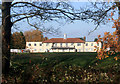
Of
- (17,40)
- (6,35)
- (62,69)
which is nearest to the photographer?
(6,35)

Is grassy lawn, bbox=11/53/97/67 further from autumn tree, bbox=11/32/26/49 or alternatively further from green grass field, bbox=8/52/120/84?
autumn tree, bbox=11/32/26/49

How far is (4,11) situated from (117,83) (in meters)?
7.82

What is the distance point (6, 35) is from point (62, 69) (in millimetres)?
3959

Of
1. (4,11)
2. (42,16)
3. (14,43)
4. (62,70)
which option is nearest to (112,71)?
(62,70)

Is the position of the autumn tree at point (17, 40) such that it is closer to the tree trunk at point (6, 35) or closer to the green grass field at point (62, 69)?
the tree trunk at point (6, 35)

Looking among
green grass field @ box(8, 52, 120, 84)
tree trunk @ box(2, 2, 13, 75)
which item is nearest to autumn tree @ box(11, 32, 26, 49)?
tree trunk @ box(2, 2, 13, 75)

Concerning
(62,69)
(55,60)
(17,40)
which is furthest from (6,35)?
(62,69)

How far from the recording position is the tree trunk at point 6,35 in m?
9.84

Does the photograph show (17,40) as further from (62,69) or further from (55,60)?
(62,69)

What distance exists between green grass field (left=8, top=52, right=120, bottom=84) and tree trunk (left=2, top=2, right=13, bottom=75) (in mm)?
455

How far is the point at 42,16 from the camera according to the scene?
32.9ft

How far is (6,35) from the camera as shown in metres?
9.92

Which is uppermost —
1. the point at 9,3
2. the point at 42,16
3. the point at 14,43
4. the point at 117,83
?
the point at 9,3

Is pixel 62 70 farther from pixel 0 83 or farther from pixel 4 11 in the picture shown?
pixel 4 11
